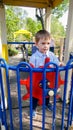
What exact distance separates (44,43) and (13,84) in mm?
1857

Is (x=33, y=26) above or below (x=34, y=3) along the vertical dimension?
above

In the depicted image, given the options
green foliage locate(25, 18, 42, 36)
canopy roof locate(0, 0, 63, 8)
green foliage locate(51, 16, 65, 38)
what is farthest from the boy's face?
green foliage locate(51, 16, 65, 38)

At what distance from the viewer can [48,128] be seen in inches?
86.2

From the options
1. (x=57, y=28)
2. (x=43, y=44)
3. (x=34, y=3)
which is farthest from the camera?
(x=57, y=28)

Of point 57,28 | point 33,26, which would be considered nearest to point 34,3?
A: point 33,26

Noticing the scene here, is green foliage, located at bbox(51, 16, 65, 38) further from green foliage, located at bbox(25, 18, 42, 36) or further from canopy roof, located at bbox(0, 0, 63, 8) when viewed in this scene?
canopy roof, located at bbox(0, 0, 63, 8)

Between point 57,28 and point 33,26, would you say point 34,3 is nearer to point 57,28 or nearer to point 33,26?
point 33,26

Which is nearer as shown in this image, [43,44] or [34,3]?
[43,44]

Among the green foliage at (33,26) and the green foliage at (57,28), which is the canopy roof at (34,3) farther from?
the green foliage at (57,28)

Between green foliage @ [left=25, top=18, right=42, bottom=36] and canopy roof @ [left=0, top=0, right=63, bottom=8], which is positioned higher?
green foliage @ [left=25, top=18, right=42, bottom=36]

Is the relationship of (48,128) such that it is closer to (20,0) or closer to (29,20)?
(20,0)

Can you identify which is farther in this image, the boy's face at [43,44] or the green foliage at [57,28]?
the green foliage at [57,28]

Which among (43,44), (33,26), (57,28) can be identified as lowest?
(43,44)

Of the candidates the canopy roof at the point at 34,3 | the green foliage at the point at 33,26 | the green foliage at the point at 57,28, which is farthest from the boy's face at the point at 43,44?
the green foliage at the point at 57,28
